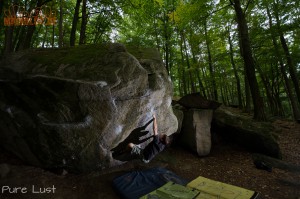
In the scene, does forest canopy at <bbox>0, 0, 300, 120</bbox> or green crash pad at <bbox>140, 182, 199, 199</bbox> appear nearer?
green crash pad at <bbox>140, 182, 199, 199</bbox>

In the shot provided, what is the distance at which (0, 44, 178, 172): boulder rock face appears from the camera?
519 centimetres

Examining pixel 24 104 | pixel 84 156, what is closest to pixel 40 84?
pixel 24 104

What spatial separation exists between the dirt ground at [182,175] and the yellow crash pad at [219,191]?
132 cm

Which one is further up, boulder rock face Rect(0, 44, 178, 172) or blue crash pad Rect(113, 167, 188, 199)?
boulder rock face Rect(0, 44, 178, 172)

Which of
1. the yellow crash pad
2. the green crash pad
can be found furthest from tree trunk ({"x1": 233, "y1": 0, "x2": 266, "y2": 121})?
the green crash pad

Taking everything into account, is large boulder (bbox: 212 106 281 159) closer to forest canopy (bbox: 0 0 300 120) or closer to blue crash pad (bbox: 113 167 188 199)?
forest canopy (bbox: 0 0 300 120)

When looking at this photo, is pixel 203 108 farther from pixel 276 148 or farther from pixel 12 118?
pixel 12 118

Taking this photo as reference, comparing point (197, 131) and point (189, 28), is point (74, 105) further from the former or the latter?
point (189, 28)

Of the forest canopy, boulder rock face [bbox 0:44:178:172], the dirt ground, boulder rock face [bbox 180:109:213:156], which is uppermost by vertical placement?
the forest canopy

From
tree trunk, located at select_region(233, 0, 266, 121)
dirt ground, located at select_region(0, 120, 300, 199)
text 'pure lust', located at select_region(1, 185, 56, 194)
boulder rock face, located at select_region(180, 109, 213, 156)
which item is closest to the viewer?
text 'pure lust', located at select_region(1, 185, 56, 194)

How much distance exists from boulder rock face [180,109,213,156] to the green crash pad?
3300 millimetres

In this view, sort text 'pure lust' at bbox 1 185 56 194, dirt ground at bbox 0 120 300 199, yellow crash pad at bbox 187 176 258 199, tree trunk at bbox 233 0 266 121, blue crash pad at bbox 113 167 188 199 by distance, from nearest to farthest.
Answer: yellow crash pad at bbox 187 176 258 199, text 'pure lust' at bbox 1 185 56 194, blue crash pad at bbox 113 167 188 199, dirt ground at bbox 0 120 300 199, tree trunk at bbox 233 0 266 121

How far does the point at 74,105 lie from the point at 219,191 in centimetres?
430

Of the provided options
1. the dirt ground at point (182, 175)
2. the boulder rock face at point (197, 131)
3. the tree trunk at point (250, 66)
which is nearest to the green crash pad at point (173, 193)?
the dirt ground at point (182, 175)
